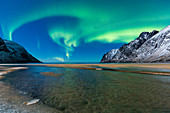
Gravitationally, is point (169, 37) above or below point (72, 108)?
above

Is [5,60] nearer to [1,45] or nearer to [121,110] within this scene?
[1,45]

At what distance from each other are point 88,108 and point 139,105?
357cm

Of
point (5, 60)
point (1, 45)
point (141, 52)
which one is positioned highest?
point (1, 45)

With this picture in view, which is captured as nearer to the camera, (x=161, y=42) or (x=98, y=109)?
(x=98, y=109)

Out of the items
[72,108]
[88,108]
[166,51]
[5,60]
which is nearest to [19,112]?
[72,108]

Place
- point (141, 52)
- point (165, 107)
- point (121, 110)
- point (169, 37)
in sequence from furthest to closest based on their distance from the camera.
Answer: point (141, 52) → point (169, 37) → point (165, 107) → point (121, 110)

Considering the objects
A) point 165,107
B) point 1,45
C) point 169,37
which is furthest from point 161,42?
point 1,45

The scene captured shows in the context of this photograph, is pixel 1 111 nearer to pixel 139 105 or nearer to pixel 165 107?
pixel 139 105

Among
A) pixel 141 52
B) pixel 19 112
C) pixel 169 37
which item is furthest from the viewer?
pixel 141 52

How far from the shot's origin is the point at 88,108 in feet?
17.9

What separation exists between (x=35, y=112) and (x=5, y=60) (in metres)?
193

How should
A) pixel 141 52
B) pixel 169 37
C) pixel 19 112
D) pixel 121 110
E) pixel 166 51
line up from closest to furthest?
pixel 19 112, pixel 121 110, pixel 166 51, pixel 169 37, pixel 141 52

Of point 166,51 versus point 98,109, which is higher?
point 166,51

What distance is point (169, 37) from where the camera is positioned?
141500 mm
